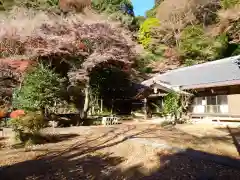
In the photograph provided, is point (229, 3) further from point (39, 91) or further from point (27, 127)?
point (27, 127)

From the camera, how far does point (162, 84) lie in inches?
783

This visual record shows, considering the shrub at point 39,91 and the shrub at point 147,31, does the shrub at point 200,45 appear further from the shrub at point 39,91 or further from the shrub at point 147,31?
the shrub at point 39,91

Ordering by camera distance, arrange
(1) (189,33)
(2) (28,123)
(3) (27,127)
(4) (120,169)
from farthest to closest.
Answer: (1) (189,33) → (3) (27,127) → (2) (28,123) → (4) (120,169)

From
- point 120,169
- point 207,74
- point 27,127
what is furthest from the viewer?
point 207,74

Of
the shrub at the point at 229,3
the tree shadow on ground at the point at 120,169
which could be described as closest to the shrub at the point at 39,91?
the tree shadow on ground at the point at 120,169

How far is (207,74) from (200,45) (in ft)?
38.8

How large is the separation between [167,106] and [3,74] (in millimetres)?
13120

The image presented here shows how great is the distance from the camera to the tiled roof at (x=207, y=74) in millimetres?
16316

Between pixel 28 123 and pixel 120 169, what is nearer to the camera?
pixel 120 169

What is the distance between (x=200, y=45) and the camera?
96.3ft

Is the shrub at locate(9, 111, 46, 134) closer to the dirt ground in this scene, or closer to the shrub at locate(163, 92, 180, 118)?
the dirt ground

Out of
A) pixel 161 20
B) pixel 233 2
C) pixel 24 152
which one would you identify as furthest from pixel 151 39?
pixel 24 152

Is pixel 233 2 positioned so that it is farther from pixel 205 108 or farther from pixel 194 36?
pixel 205 108

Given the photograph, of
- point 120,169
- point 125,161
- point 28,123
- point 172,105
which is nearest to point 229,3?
point 172,105
